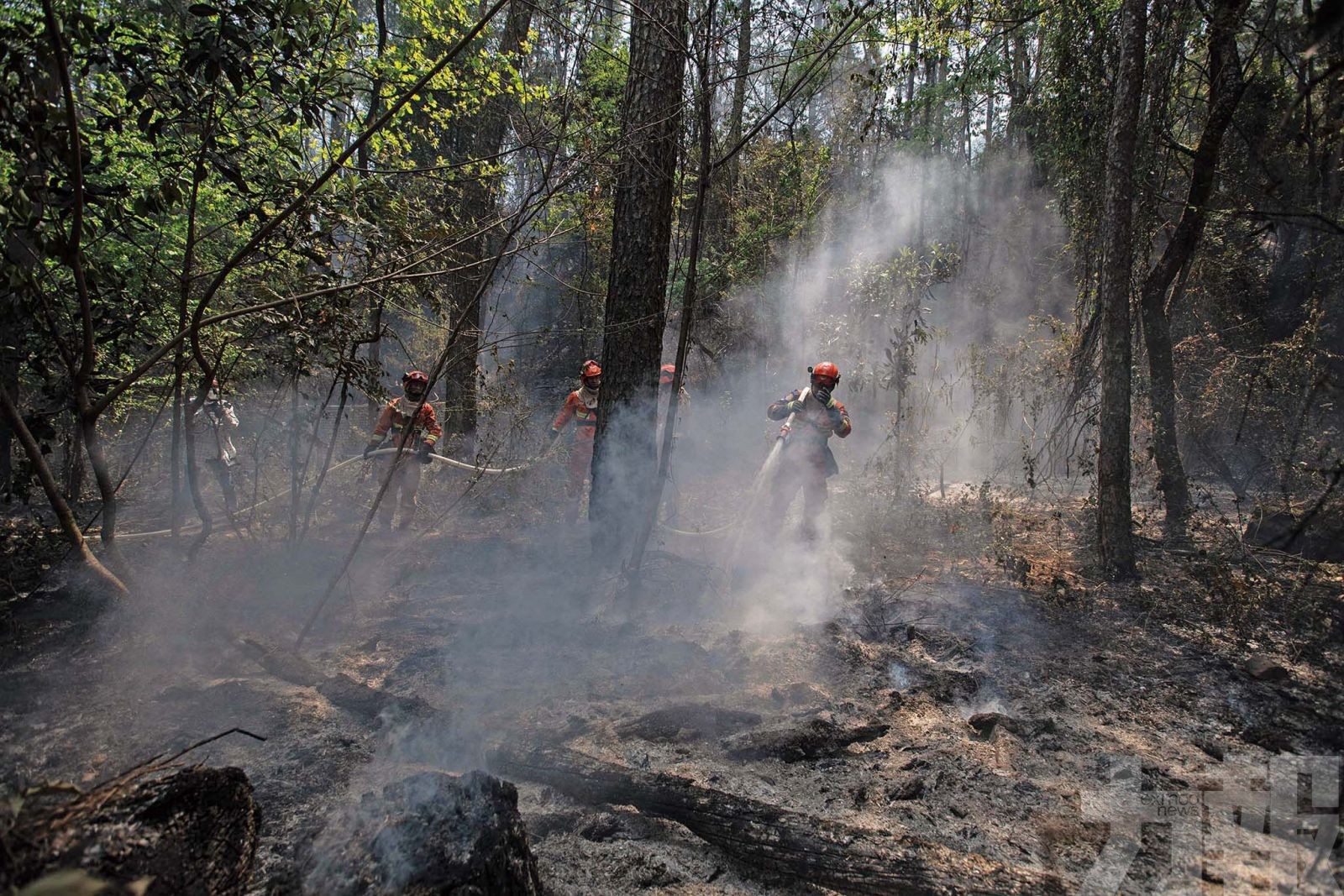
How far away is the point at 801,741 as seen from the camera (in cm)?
360

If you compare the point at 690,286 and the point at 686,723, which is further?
the point at 690,286

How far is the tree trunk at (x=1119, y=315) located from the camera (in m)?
5.69

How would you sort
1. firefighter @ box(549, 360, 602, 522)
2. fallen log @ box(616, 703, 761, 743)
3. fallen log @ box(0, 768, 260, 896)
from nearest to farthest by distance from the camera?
fallen log @ box(0, 768, 260, 896)
fallen log @ box(616, 703, 761, 743)
firefighter @ box(549, 360, 602, 522)

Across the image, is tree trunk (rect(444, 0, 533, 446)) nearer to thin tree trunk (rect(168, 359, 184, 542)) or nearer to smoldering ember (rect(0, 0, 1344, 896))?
smoldering ember (rect(0, 0, 1344, 896))

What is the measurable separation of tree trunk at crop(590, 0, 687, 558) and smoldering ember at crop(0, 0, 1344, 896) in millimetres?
42

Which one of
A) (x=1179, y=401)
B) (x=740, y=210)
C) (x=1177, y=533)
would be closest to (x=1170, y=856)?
(x=1177, y=533)

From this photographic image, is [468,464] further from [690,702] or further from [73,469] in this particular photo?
[690,702]

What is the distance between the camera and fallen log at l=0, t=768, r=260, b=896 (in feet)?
5.01

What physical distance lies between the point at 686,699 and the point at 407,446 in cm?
506

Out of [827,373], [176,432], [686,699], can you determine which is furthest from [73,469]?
[827,373]

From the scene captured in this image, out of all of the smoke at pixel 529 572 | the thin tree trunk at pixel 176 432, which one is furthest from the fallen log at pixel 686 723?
the thin tree trunk at pixel 176 432

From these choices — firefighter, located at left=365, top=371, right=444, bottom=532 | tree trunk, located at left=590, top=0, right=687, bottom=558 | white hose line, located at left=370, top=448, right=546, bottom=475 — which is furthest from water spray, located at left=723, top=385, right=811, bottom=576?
firefighter, located at left=365, top=371, right=444, bottom=532

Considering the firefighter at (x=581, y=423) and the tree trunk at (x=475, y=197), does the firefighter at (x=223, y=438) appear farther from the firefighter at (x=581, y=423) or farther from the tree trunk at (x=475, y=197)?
the firefighter at (x=581, y=423)

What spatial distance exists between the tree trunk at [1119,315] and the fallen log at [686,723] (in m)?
4.07
